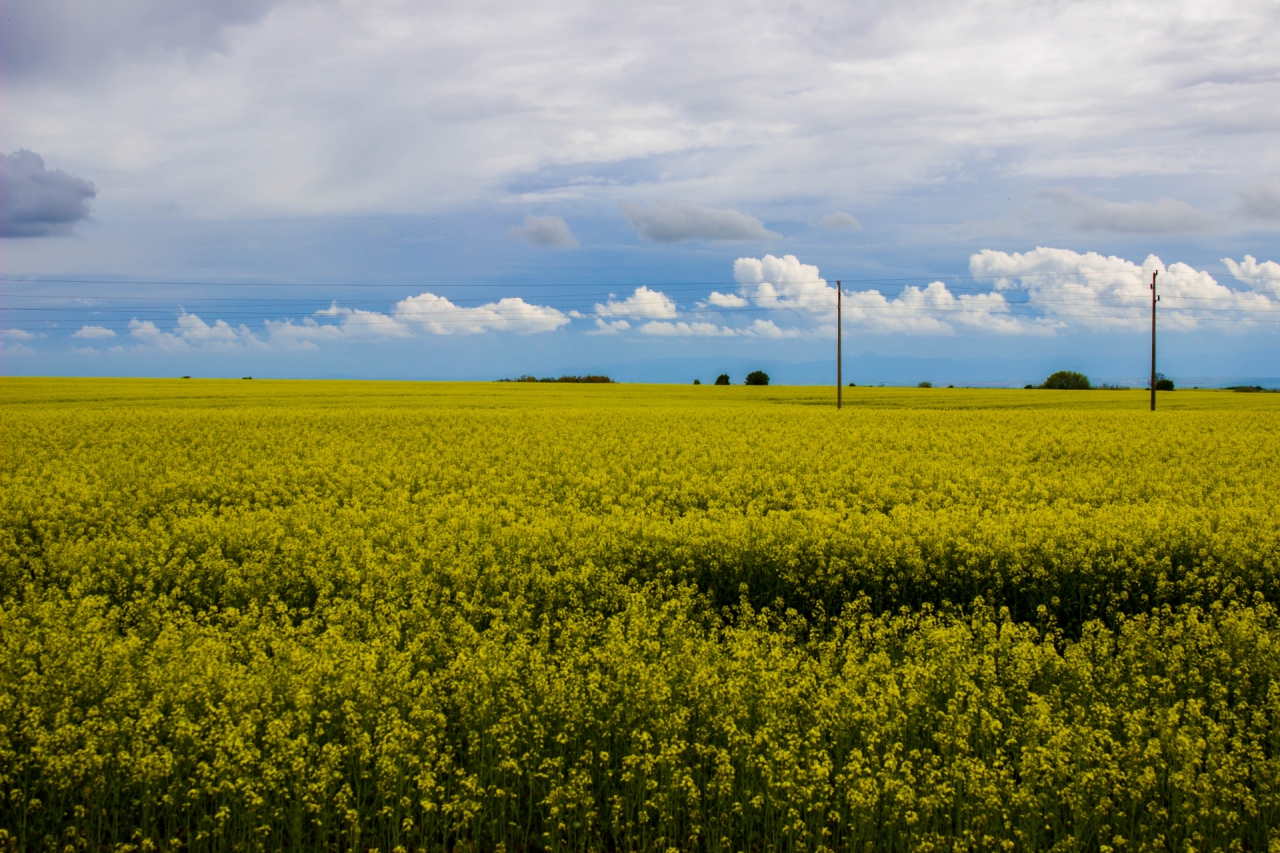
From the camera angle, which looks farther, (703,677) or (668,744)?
(703,677)

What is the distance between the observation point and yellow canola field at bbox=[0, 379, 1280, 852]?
17.9 ft

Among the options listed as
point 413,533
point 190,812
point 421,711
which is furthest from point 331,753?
point 413,533

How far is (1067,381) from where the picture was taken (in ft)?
294

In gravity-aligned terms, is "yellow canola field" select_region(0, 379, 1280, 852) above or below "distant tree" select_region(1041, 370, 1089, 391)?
below

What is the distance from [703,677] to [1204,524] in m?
9.53

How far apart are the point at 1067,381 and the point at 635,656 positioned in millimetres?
95523

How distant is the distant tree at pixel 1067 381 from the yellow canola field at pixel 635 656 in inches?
3059

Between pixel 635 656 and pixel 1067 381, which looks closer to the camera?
pixel 635 656

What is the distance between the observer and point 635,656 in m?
6.96

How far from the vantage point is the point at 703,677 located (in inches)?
255

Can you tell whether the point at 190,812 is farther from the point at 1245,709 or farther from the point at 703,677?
the point at 1245,709

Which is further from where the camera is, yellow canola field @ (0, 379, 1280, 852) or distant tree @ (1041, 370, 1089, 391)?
distant tree @ (1041, 370, 1089, 391)

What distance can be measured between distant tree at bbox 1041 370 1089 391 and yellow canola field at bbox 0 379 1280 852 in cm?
7769

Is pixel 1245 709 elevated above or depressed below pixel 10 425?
below
